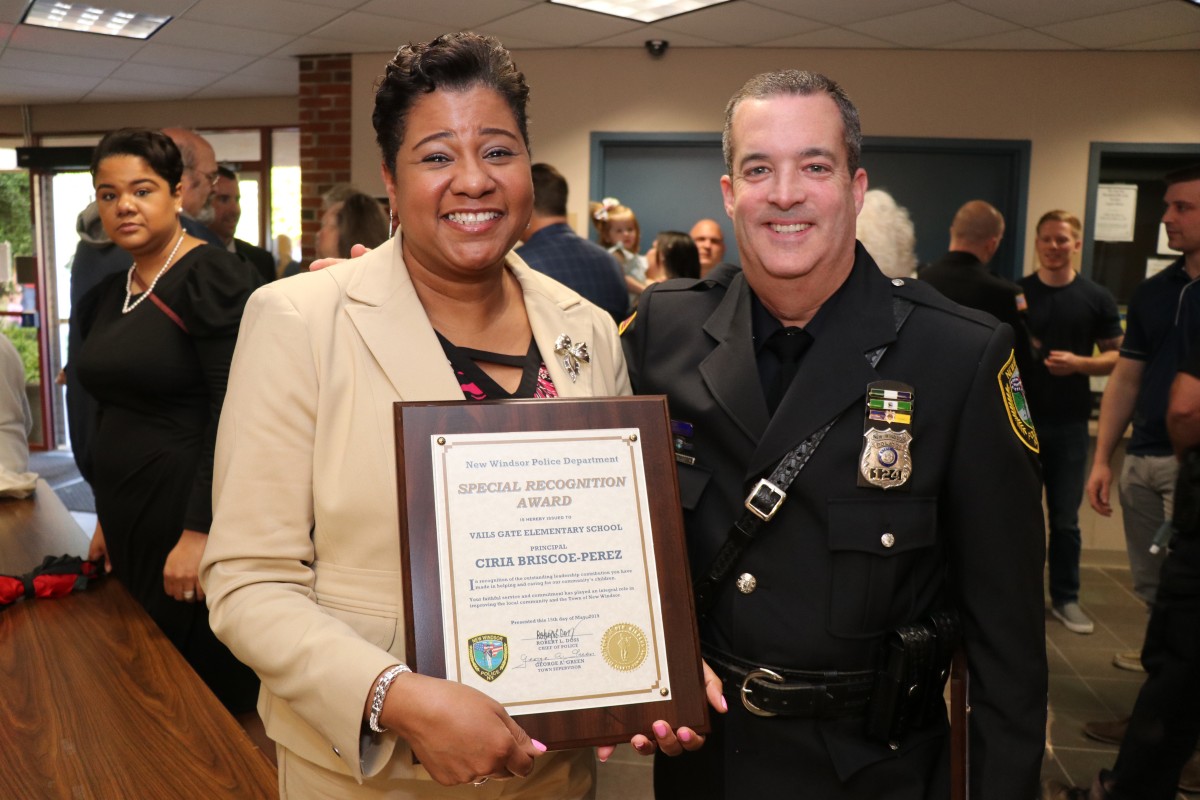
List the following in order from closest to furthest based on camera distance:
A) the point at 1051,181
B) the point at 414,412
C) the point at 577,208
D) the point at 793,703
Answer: the point at 414,412, the point at 793,703, the point at 1051,181, the point at 577,208

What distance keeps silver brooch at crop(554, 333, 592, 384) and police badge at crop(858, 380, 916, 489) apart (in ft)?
1.40

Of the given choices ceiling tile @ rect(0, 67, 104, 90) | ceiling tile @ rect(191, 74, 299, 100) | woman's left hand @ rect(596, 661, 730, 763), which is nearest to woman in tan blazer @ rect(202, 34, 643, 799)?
woman's left hand @ rect(596, 661, 730, 763)

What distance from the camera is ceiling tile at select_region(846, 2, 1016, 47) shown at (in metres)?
5.15

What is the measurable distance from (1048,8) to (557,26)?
269cm

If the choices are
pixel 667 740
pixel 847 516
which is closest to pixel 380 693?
pixel 667 740

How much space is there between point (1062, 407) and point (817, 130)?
3980 mm

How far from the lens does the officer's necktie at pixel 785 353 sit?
1488 millimetres

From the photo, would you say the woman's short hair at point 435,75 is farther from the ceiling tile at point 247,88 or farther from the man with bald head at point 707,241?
the ceiling tile at point 247,88

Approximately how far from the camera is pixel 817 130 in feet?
4.66

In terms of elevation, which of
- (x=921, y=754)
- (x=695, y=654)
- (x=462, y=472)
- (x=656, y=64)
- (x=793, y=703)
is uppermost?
(x=656, y=64)

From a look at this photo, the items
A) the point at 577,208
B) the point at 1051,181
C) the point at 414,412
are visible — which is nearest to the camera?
the point at 414,412

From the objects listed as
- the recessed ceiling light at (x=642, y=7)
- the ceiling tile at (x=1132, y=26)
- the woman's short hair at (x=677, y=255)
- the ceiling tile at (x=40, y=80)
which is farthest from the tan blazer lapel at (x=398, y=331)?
the ceiling tile at (x=40, y=80)

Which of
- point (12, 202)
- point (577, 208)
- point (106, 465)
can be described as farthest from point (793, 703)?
point (12, 202)

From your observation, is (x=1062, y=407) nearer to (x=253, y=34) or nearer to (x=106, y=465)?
(x=106, y=465)
